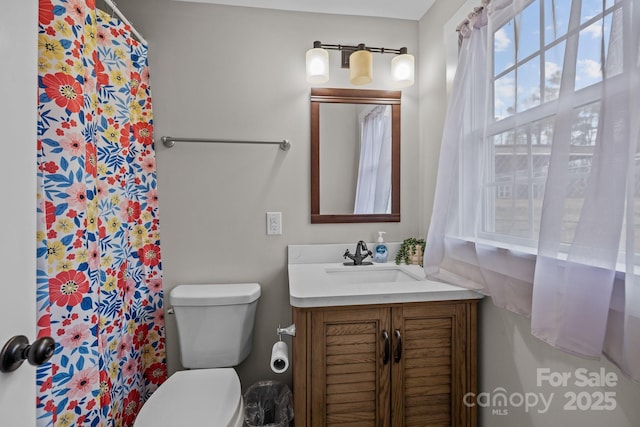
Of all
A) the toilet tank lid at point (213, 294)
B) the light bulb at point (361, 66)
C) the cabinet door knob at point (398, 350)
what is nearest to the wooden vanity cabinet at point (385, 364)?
the cabinet door knob at point (398, 350)

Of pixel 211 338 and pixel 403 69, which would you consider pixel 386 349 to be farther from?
pixel 403 69

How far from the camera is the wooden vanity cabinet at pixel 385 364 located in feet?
4.03

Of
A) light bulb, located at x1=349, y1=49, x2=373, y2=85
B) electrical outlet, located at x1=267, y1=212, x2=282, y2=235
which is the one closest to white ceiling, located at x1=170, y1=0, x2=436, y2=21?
light bulb, located at x1=349, y1=49, x2=373, y2=85

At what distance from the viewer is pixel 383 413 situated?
1.26 metres

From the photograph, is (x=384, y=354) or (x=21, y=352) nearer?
(x=21, y=352)

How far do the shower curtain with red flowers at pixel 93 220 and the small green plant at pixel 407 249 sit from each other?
53.7 inches

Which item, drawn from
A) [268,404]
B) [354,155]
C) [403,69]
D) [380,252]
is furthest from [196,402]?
[403,69]

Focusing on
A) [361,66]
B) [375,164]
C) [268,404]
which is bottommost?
Result: [268,404]

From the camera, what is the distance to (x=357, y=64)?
170 cm

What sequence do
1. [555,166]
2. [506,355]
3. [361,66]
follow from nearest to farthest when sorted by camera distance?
[555,166] < [506,355] < [361,66]

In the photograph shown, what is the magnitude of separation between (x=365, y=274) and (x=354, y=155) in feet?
2.26

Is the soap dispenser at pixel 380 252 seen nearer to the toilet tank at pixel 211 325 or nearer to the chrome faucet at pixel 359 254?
the chrome faucet at pixel 359 254

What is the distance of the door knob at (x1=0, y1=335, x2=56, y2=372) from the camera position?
0.57m

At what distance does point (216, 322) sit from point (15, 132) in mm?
1199
